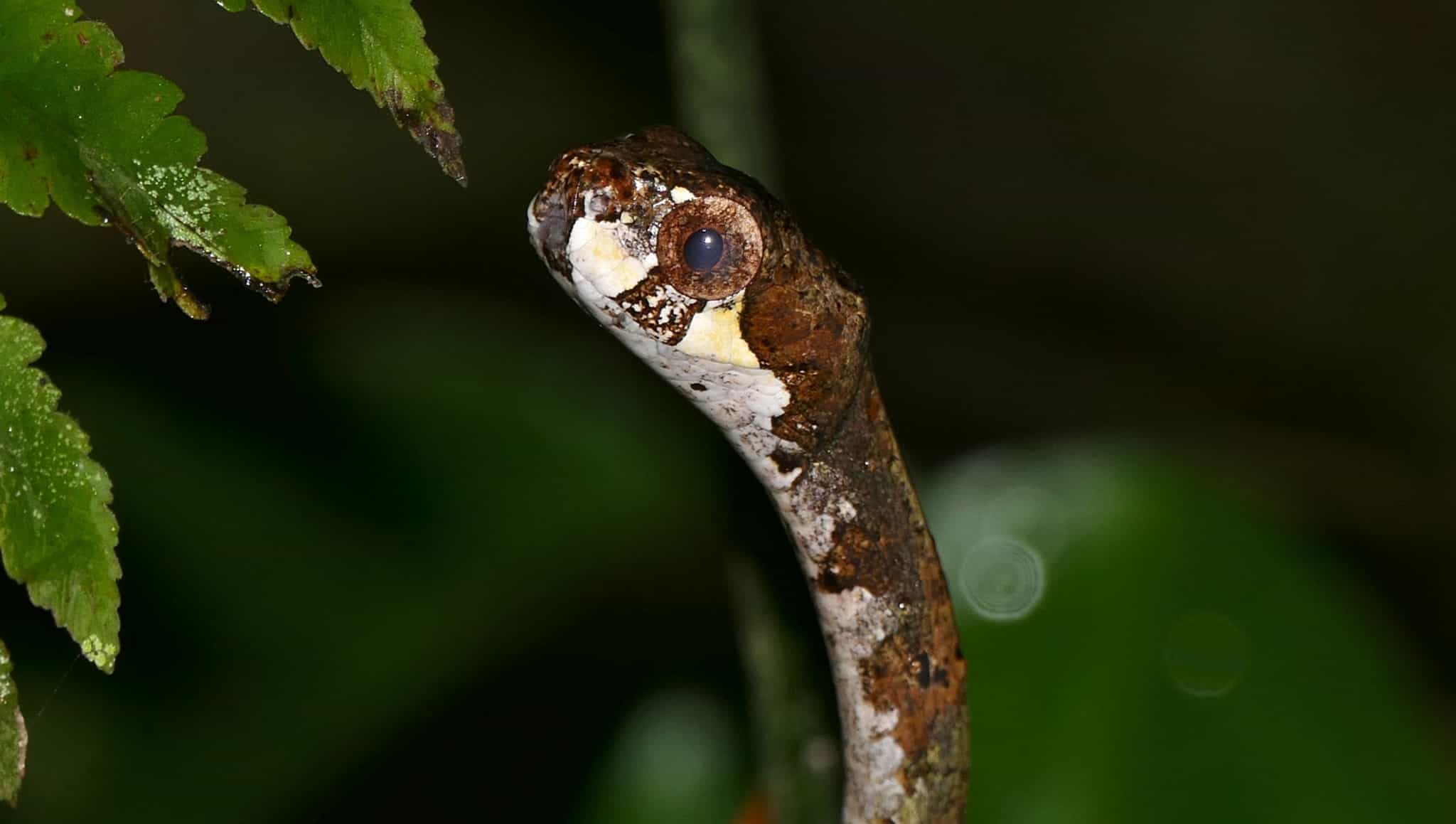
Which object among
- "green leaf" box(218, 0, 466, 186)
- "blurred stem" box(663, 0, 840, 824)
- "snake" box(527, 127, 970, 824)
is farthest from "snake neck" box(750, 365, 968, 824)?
"blurred stem" box(663, 0, 840, 824)

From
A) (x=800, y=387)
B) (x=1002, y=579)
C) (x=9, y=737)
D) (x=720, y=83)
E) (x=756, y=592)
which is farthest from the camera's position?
(x=1002, y=579)

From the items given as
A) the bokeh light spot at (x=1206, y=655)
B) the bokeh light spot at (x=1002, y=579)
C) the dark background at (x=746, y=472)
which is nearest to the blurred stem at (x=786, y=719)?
the dark background at (x=746, y=472)

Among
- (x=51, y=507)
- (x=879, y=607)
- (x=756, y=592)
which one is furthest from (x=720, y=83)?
(x=51, y=507)

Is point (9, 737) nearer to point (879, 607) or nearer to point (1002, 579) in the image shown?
point (879, 607)

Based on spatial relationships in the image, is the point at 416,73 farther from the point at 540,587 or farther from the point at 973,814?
the point at 540,587

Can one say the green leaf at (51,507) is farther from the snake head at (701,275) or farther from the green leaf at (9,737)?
the snake head at (701,275)

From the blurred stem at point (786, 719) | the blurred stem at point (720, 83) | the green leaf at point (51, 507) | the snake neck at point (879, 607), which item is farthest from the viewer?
the blurred stem at point (786, 719)

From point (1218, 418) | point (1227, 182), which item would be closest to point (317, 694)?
point (1218, 418)
